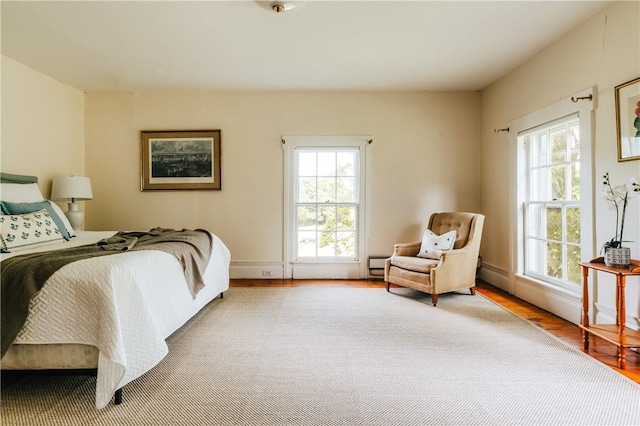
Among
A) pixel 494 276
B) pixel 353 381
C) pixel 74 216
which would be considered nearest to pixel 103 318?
pixel 353 381

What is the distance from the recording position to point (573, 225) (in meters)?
3.08

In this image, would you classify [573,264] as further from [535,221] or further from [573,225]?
[535,221]

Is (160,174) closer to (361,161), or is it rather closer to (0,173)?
(0,173)

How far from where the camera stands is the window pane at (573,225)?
303 cm

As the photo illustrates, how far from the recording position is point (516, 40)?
122 inches

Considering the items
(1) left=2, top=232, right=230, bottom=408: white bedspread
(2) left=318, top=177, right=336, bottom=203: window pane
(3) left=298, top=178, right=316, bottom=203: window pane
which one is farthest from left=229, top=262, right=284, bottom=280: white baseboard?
(1) left=2, top=232, right=230, bottom=408: white bedspread

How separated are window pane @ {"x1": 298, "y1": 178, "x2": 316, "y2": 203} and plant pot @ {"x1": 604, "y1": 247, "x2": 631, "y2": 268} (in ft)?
10.5

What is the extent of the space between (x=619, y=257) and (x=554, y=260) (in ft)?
3.89

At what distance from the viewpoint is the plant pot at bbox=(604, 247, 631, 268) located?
220 centimetres

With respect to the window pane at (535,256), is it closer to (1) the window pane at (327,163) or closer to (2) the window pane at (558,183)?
(2) the window pane at (558,183)

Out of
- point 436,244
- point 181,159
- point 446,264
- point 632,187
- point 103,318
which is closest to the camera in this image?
point 103,318

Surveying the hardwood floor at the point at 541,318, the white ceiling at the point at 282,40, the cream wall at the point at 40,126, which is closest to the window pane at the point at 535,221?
the hardwood floor at the point at 541,318

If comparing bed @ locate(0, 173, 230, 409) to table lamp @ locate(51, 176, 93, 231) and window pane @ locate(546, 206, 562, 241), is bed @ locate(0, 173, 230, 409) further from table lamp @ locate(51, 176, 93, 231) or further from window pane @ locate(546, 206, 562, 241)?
window pane @ locate(546, 206, 562, 241)

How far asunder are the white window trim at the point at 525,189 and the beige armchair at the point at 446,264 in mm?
426
